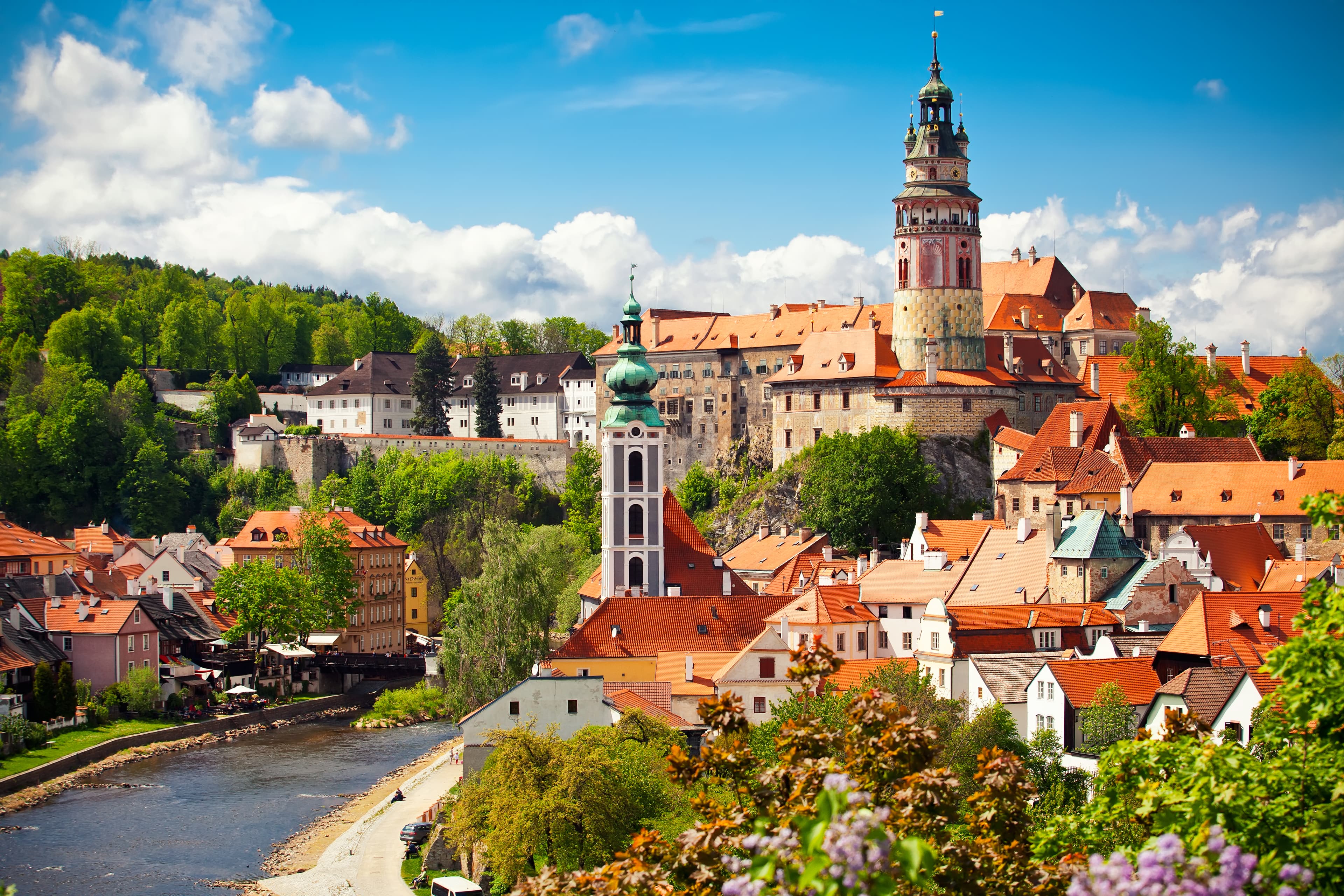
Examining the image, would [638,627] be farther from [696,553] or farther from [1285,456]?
[1285,456]

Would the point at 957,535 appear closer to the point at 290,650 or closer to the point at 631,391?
the point at 631,391

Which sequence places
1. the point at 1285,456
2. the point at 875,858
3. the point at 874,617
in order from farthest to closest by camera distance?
1. the point at 1285,456
2. the point at 874,617
3. the point at 875,858

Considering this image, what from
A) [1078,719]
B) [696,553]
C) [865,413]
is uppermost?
[865,413]

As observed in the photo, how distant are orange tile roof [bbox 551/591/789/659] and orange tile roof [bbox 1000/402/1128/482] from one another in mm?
14814

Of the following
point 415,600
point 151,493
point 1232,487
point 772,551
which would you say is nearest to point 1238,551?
point 1232,487

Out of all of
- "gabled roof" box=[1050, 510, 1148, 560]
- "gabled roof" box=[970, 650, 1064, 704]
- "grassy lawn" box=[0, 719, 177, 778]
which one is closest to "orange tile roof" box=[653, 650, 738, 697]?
"gabled roof" box=[970, 650, 1064, 704]

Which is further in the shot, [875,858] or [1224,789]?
[1224,789]

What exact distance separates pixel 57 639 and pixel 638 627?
797 inches

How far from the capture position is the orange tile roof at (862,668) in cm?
3872

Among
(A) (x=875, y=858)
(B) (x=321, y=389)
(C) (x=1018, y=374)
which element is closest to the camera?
(A) (x=875, y=858)

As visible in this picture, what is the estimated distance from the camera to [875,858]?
8.65 m

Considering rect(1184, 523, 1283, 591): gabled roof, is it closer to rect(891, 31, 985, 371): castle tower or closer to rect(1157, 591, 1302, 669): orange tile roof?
rect(1157, 591, 1302, 669): orange tile roof

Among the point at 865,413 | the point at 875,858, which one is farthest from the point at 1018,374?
the point at 875,858

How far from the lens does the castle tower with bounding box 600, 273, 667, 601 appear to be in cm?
5178
